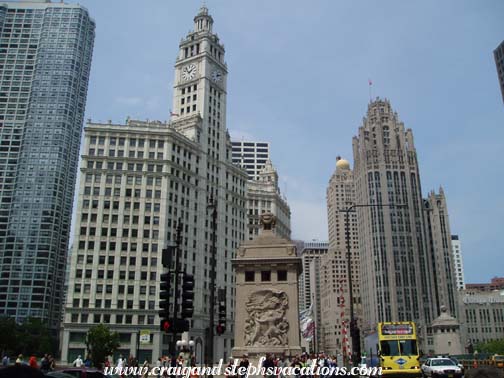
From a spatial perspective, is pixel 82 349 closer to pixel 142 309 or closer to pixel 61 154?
pixel 142 309

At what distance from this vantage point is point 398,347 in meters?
33.1

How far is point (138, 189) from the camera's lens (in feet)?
298

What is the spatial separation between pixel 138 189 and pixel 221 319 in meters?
68.6

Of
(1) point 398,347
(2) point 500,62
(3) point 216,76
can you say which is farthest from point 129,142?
(2) point 500,62

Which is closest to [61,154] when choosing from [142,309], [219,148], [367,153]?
[219,148]

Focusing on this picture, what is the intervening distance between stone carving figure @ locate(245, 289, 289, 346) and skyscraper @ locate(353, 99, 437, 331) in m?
110

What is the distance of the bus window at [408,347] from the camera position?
3275cm

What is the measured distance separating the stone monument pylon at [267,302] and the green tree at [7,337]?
6419 centimetres

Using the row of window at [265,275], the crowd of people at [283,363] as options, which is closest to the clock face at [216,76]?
the row of window at [265,275]

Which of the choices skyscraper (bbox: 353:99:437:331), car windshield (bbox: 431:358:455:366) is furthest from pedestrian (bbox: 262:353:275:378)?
skyscraper (bbox: 353:99:437:331)

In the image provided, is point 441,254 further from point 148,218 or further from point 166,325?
point 166,325

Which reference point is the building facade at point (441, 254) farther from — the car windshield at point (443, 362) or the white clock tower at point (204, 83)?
the car windshield at point (443, 362)

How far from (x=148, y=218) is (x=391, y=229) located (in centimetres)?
8391

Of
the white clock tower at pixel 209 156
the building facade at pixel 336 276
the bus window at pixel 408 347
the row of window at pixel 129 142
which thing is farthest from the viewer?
the building facade at pixel 336 276
